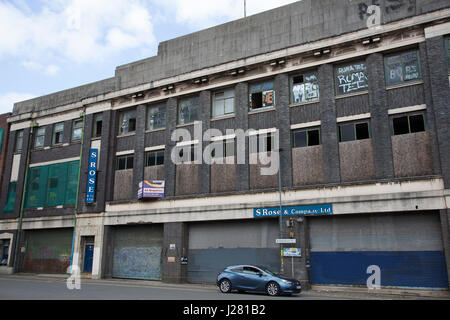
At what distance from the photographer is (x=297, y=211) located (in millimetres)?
22547

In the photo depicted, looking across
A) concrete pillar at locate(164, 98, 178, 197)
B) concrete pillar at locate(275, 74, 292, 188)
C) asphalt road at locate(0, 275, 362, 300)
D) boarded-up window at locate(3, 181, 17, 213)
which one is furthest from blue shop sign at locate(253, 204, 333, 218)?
boarded-up window at locate(3, 181, 17, 213)

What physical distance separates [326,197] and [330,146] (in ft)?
9.60

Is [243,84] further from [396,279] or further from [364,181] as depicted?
[396,279]

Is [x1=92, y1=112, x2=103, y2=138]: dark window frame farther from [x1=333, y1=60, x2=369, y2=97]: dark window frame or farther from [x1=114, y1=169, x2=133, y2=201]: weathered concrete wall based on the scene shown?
[x1=333, y1=60, x2=369, y2=97]: dark window frame

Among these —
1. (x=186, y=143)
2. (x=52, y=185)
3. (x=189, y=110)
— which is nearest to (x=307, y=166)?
(x=186, y=143)

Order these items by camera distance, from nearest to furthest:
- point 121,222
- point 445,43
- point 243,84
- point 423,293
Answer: point 423,293 < point 445,43 < point 243,84 < point 121,222

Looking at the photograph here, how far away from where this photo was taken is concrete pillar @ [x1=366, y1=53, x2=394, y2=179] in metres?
20.9

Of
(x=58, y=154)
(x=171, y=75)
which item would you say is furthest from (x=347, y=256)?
(x=58, y=154)

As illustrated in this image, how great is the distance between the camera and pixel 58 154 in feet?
109

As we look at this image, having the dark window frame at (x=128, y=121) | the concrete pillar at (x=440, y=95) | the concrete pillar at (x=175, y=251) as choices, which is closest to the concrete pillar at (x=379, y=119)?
the concrete pillar at (x=440, y=95)

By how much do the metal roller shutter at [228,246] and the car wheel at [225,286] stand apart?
455cm

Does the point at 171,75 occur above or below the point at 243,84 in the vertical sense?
above

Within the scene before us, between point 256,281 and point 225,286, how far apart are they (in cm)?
192

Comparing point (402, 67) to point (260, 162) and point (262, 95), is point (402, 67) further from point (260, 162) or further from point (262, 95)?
point (260, 162)
